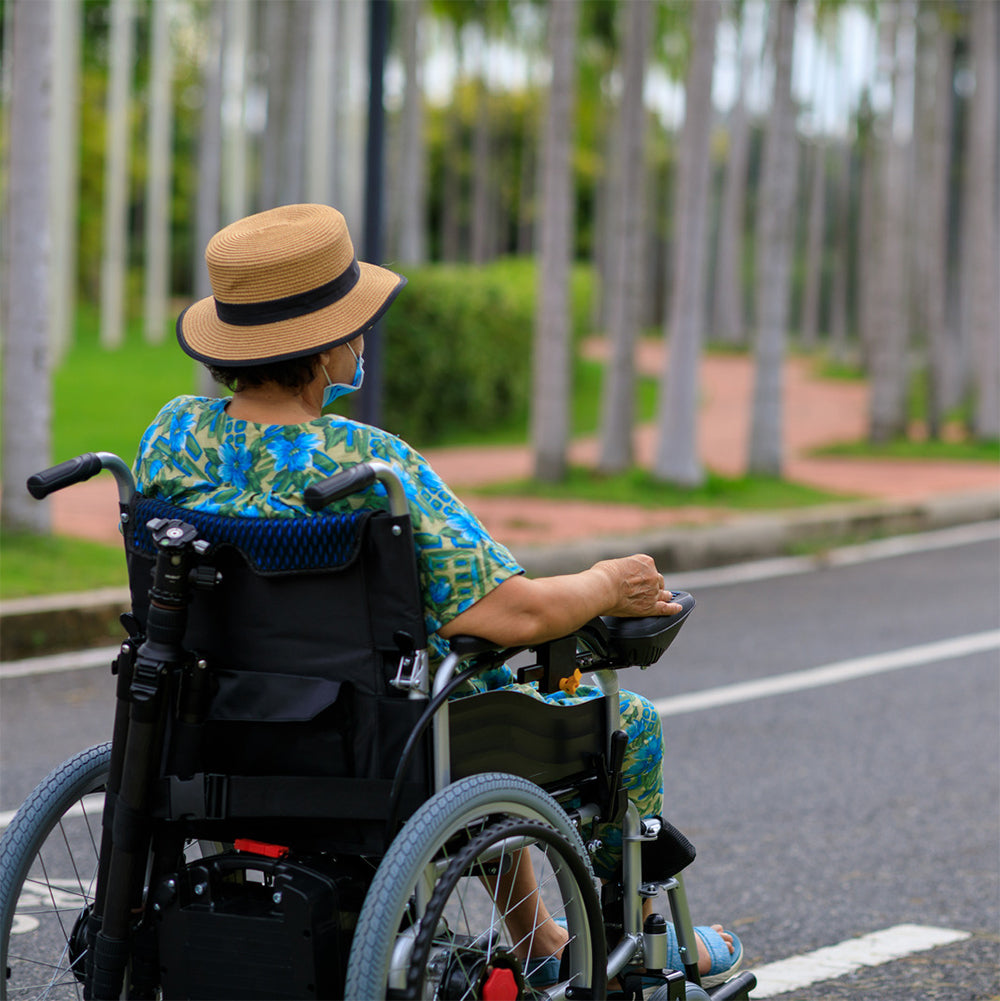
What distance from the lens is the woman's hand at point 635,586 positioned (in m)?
2.86

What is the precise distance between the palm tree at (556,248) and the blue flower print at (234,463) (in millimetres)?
9699

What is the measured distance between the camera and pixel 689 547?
33.0 feet

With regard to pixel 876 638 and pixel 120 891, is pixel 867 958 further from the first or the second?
pixel 876 638

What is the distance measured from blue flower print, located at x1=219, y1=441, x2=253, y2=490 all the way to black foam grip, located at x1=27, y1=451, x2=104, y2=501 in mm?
258

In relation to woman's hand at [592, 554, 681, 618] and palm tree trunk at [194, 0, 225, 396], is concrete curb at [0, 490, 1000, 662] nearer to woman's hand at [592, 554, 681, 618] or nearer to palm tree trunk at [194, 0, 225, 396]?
woman's hand at [592, 554, 681, 618]

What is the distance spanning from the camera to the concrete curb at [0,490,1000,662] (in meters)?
7.07

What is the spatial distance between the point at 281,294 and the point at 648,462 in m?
12.9

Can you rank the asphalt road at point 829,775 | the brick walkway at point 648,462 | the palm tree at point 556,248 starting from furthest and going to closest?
the palm tree at point 556,248
the brick walkway at point 648,462
the asphalt road at point 829,775

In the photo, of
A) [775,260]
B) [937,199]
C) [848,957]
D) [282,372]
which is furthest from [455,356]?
[282,372]

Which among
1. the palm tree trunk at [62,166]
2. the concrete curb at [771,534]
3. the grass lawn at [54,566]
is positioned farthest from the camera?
the palm tree trunk at [62,166]

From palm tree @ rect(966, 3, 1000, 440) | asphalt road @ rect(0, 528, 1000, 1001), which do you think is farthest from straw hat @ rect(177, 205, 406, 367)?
palm tree @ rect(966, 3, 1000, 440)

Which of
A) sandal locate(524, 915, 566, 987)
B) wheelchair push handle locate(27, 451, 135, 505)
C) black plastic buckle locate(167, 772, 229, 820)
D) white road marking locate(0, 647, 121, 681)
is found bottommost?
white road marking locate(0, 647, 121, 681)

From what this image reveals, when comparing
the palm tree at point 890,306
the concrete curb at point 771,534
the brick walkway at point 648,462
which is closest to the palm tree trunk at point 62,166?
the brick walkway at point 648,462

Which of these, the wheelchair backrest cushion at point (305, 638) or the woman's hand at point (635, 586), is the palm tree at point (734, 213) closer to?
the woman's hand at point (635, 586)
